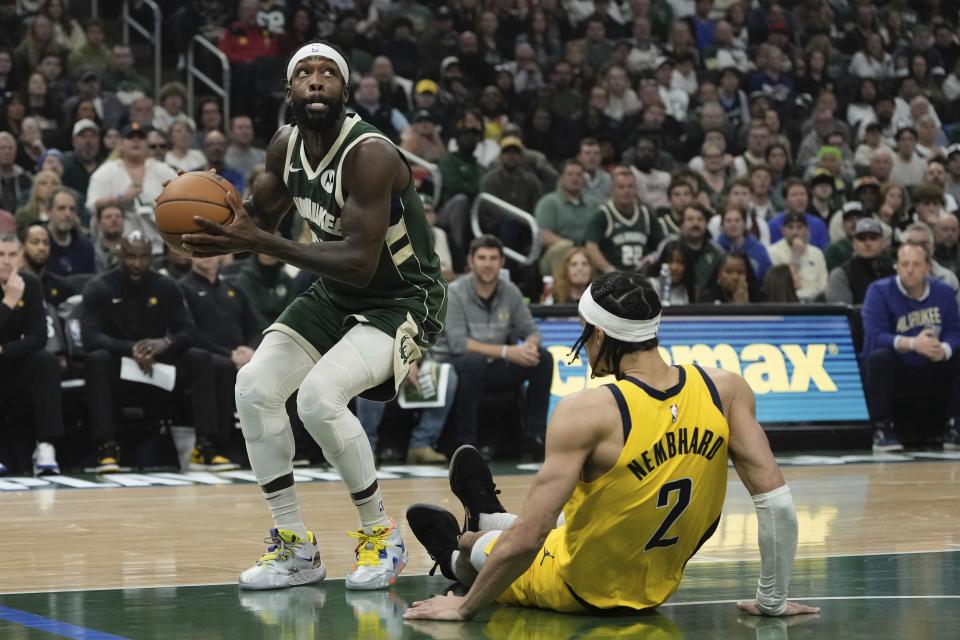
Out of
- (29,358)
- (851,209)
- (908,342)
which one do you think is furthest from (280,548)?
(851,209)

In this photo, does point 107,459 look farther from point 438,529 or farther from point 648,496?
point 648,496

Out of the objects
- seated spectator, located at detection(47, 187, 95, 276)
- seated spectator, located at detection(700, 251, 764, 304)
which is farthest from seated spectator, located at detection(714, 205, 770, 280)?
seated spectator, located at detection(47, 187, 95, 276)

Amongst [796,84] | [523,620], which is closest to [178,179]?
[523,620]

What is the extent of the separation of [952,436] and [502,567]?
8257 mm

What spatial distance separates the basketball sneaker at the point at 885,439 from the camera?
39.1 ft

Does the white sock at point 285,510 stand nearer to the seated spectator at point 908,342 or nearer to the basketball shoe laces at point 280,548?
the basketball shoe laces at point 280,548

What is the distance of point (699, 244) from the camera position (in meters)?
13.2

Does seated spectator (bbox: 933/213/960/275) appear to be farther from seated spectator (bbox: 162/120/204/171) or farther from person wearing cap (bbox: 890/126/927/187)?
seated spectator (bbox: 162/120/204/171)

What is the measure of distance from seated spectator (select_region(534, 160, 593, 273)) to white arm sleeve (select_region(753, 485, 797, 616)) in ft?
30.4

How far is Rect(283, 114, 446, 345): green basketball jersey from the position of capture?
5887mm

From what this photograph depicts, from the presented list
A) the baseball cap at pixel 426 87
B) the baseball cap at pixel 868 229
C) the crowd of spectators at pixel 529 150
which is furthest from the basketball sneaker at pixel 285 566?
the baseball cap at pixel 426 87

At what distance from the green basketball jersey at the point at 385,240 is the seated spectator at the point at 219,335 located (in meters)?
4.90

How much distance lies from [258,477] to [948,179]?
13340 mm

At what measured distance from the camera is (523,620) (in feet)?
16.5
